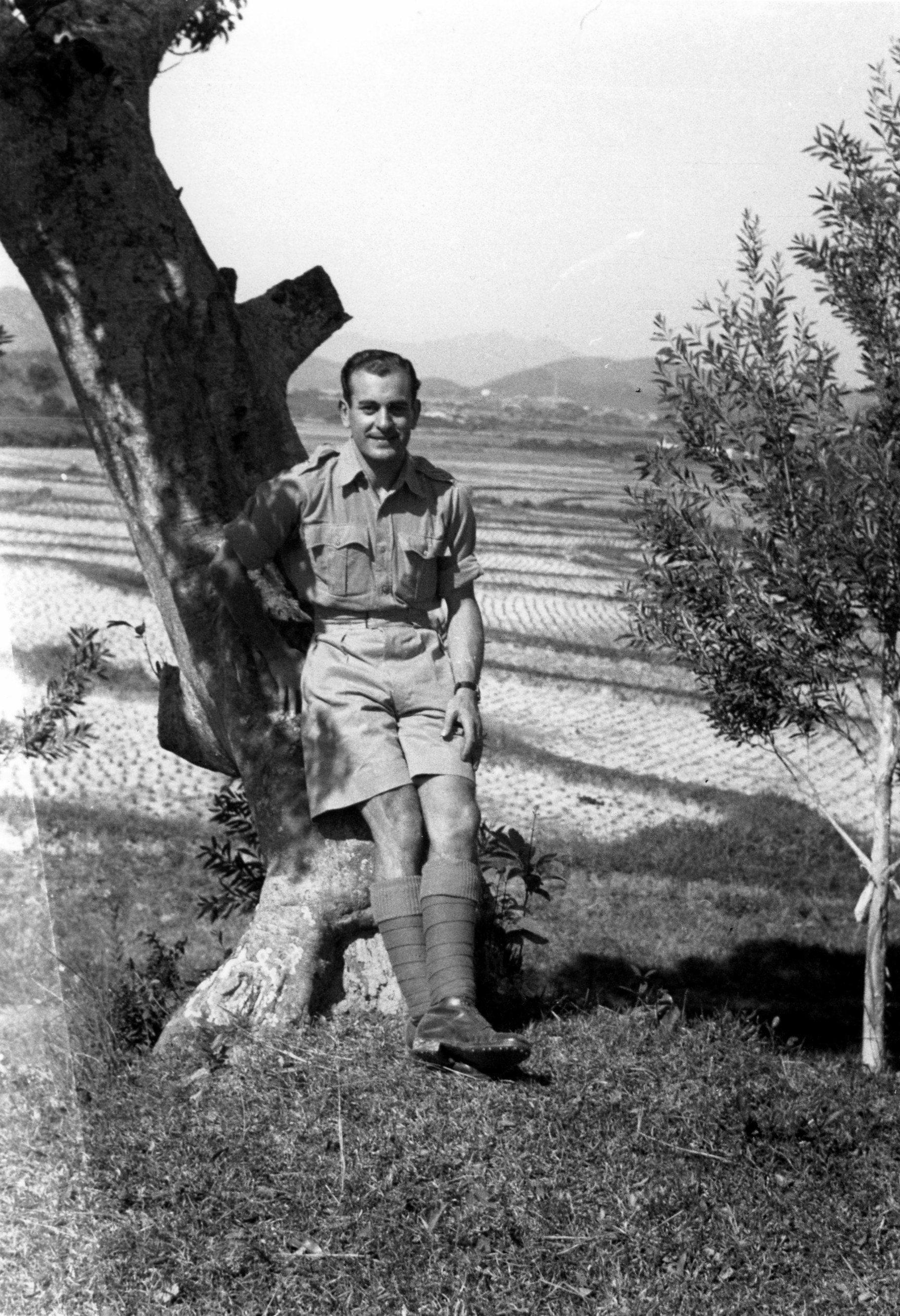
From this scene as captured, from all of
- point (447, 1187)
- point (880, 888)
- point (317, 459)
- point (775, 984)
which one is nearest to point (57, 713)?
point (317, 459)

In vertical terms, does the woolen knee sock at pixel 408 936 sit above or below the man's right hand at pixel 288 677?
below

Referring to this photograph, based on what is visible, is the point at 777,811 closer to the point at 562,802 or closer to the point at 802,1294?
the point at 562,802

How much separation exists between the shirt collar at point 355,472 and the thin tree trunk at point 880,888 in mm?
2456

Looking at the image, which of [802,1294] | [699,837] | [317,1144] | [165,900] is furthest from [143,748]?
[802,1294]

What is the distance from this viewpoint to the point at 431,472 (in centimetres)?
489

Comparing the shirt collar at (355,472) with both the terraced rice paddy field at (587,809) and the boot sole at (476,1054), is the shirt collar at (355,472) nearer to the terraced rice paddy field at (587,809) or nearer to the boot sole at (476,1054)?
the terraced rice paddy field at (587,809)

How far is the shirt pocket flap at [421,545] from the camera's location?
476cm

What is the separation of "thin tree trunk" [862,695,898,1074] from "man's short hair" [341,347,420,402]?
104 inches

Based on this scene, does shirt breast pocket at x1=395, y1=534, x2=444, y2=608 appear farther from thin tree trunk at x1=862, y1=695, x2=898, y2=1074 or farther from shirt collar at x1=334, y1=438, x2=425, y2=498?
thin tree trunk at x1=862, y1=695, x2=898, y2=1074

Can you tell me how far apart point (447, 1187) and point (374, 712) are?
1.39 m

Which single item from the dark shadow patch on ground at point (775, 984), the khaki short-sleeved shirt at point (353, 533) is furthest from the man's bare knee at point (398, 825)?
the dark shadow patch on ground at point (775, 984)

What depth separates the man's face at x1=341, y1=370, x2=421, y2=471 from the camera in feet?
15.2

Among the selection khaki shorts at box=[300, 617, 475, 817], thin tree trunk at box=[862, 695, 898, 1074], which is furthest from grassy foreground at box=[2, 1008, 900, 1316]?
thin tree trunk at box=[862, 695, 898, 1074]

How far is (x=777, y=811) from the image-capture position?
438 inches
